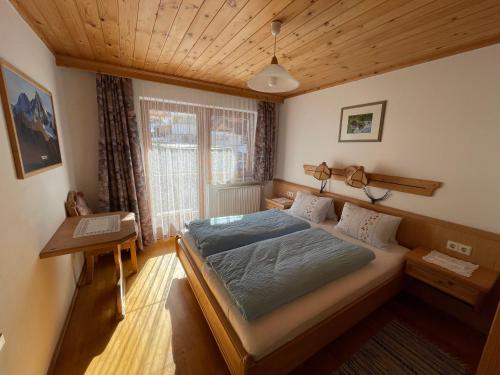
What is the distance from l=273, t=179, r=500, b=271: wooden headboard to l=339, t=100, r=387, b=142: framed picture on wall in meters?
0.80

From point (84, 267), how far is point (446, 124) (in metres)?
4.10

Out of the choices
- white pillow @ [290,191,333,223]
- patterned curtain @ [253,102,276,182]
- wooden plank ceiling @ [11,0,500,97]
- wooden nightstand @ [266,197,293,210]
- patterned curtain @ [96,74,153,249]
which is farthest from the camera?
patterned curtain @ [253,102,276,182]

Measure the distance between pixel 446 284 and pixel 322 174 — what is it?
170 cm

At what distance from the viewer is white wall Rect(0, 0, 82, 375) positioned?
3.22ft

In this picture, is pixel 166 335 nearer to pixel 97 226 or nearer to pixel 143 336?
pixel 143 336

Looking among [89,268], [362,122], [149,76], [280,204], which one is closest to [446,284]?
[362,122]

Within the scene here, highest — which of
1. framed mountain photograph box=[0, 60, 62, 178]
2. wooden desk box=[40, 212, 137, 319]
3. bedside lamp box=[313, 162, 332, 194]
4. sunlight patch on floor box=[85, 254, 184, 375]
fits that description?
framed mountain photograph box=[0, 60, 62, 178]

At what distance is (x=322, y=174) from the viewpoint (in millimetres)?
2941

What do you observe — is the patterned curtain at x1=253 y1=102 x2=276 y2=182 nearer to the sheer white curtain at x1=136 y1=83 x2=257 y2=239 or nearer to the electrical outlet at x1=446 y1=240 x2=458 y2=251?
the sheer white curtain at x1=136 y1=83 x2=257 y2=239

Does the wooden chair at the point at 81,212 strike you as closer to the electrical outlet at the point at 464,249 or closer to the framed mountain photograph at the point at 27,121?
the framed mountain photograph at the point at 27,121

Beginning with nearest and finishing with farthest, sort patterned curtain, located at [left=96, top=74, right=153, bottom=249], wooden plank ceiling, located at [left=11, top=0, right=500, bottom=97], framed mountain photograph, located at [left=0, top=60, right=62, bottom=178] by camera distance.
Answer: framed mountain photograph, located at [left=0, top=60, right=62, bottom=178]
wooden plank ceiling, located at [left=11, top=0, right=500, bottom=97]
patterned curtain, located at [left=96, top=74, right=153, bottom=249]

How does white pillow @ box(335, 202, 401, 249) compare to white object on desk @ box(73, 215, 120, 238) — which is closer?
white object on desk @ box(73, 215, 120, 238)

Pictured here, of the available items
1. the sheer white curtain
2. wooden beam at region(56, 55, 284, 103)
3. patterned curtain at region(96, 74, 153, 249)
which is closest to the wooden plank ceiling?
wooden beam at region(56, 55, 284, 103)

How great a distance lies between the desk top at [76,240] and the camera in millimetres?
1419
